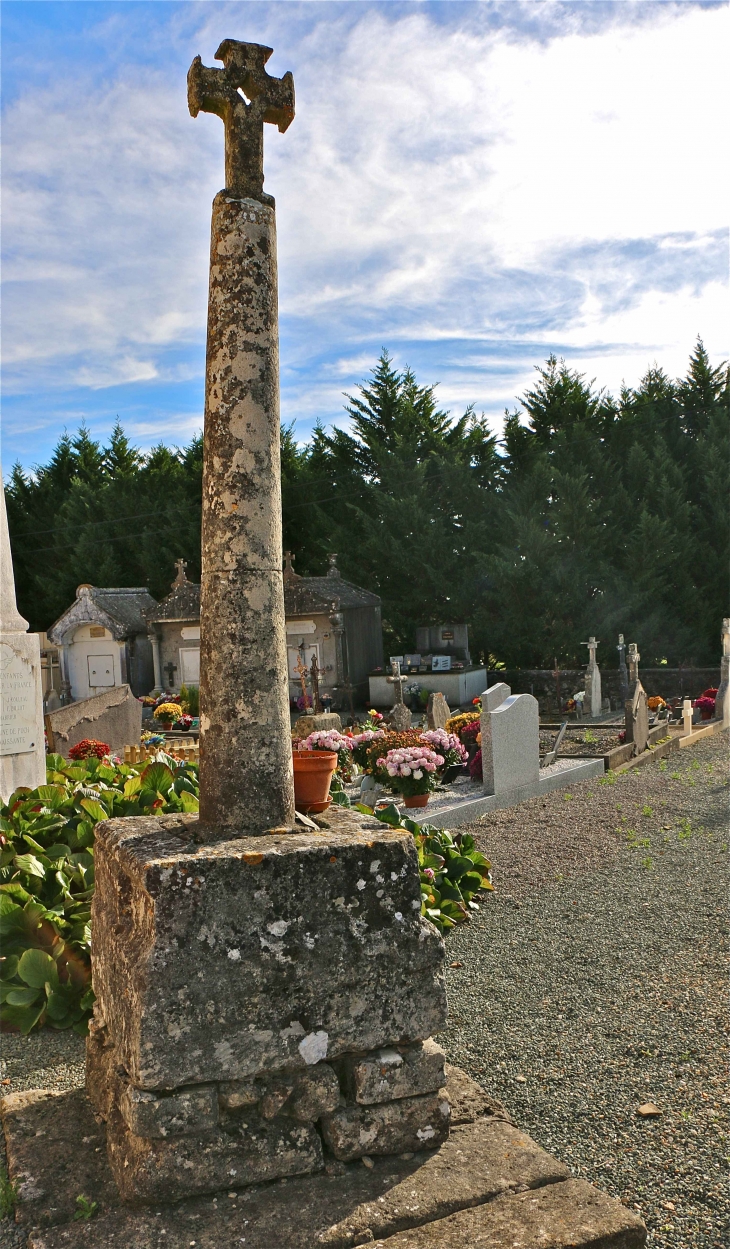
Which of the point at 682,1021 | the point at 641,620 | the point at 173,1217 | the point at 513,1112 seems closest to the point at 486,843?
the point at 682,1021

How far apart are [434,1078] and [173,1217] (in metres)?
0.88

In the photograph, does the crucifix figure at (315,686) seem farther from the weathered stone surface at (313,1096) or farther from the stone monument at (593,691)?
the weathered stone surface at (313,1096)

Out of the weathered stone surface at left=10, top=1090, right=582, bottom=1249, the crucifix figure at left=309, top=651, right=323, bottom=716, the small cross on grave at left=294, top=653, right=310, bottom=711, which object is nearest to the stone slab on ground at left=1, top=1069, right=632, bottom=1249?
the weathered stone surface at left=10, top=1090, right=582, bottom=1249

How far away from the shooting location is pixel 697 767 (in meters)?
12.5

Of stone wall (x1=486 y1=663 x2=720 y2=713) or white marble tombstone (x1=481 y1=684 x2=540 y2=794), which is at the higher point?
white marble tombstone (x1=481 y1=684 x2=540 y2=794)

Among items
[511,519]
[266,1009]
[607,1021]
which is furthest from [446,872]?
[511,519]

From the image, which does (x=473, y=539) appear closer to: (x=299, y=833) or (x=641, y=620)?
(x=641, y=620)

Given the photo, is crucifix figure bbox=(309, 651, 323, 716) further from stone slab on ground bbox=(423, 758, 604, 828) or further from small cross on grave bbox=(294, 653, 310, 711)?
stone slab on ground bbox=(423, 758, 604, 828)

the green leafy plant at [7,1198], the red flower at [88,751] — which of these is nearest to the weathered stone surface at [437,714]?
the red flower at [88,751]

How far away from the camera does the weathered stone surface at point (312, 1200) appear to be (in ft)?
7.97

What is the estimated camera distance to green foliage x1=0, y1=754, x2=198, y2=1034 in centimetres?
430

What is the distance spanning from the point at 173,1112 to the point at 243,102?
3.30 meters

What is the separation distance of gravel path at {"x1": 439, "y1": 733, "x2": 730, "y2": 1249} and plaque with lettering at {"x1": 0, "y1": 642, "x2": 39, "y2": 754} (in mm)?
3786

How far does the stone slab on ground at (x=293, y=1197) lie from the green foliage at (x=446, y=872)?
268 centimetres
